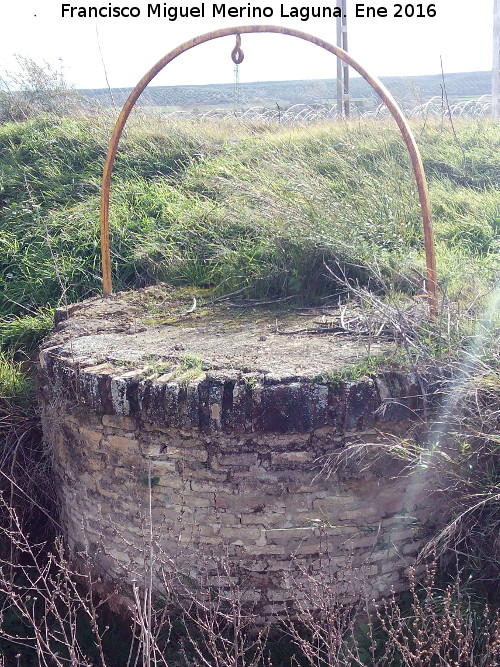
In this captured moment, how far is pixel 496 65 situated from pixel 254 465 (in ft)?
40.2

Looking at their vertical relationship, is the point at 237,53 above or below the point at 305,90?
below

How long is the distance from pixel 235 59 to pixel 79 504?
9.57 feet

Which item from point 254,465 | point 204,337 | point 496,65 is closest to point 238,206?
point 204,337

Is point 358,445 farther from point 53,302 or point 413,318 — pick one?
point 53,302

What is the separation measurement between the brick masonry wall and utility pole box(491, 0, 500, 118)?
10.2 meters

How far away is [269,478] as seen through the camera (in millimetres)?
3238

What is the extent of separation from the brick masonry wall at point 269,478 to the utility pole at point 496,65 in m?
10.2

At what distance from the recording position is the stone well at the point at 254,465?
10.5ft

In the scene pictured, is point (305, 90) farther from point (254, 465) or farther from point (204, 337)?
point (254, 465)

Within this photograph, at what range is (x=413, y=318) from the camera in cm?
371

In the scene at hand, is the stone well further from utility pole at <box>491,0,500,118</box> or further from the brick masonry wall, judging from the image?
utility pole at <box>491,0,500,118</box>

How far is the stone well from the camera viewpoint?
3191 millimetres

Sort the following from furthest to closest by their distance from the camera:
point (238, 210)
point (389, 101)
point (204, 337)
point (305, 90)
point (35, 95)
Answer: point (305, 90) → point (35, 95) → point (238, 210) → point (204, 337) → point (389, 101)

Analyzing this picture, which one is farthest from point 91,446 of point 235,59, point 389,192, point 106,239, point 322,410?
point 389,192
